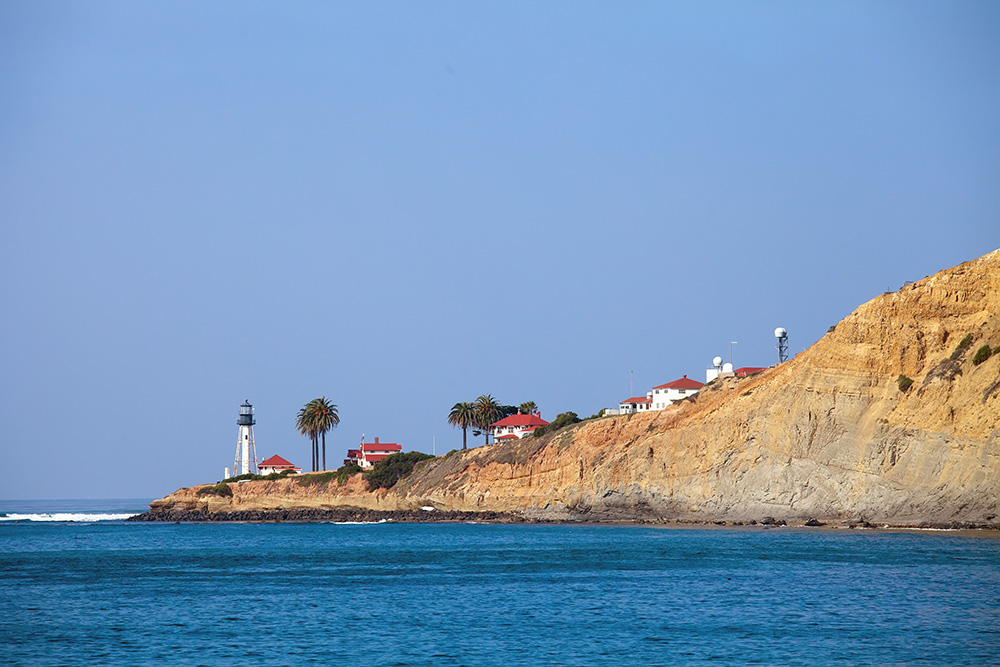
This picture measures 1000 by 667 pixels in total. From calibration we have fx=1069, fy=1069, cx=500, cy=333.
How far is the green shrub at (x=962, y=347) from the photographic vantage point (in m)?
68.9

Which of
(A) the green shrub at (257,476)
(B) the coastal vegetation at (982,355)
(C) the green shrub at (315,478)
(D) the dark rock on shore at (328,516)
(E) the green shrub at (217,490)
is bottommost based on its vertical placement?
(D) the dark rock on shore at (328,516)

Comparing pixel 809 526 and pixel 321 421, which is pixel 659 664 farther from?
pixel 321 421

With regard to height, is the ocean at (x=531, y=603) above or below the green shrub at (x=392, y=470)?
below

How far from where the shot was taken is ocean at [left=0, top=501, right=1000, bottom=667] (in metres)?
28.7

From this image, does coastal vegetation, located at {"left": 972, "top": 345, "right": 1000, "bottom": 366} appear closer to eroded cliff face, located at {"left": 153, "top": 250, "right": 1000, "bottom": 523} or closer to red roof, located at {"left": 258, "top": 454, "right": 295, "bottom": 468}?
eroded cliff face, located at {"left": 153, "top": 250, "right": 1000, "bottom": 523}

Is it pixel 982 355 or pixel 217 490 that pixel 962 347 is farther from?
pixel 217 490

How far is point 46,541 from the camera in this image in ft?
292

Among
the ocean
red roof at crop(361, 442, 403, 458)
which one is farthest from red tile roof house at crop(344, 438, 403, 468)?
the ocean

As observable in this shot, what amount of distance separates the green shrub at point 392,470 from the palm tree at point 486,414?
44.0 feet

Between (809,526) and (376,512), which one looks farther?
(376,512)

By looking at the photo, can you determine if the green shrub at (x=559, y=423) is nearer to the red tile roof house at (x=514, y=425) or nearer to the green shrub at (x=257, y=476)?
the red tile roof house at (x=514, y=425)

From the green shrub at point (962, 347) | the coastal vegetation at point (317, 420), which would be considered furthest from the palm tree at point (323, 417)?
the green shrub at point (962, 347)

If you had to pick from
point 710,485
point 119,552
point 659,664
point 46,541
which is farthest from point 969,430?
point 46,541

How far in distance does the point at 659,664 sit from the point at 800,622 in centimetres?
774
